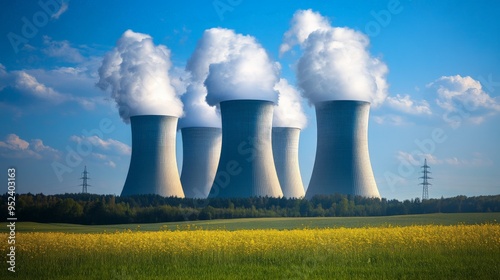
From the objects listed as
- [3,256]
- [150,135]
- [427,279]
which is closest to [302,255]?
[427,279]

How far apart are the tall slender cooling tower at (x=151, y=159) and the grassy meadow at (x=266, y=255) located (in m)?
18.3

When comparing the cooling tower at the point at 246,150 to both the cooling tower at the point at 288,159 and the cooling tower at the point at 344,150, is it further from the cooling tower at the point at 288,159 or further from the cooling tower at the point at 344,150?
the cooling tower at the point at 288,159

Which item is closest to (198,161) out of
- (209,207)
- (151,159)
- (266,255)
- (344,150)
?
(209,207)

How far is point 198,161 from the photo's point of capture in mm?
36531

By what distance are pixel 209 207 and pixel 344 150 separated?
27.8ft

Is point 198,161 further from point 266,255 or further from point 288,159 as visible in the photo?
point 266,255

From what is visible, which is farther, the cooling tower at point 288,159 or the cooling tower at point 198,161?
the cooling tower at point 288,159

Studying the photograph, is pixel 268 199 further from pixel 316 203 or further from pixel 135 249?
pixel 135 249

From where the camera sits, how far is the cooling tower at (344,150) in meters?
28.7

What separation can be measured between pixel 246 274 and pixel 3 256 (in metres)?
5.06

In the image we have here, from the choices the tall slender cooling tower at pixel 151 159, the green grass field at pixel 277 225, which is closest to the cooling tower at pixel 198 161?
the tall slender cooling tower at pixel 151 159

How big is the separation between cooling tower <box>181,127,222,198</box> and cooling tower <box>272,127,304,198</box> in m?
3.78

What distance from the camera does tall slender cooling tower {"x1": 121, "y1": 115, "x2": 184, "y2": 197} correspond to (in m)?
32.2

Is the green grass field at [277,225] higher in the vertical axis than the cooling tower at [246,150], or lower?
lower
